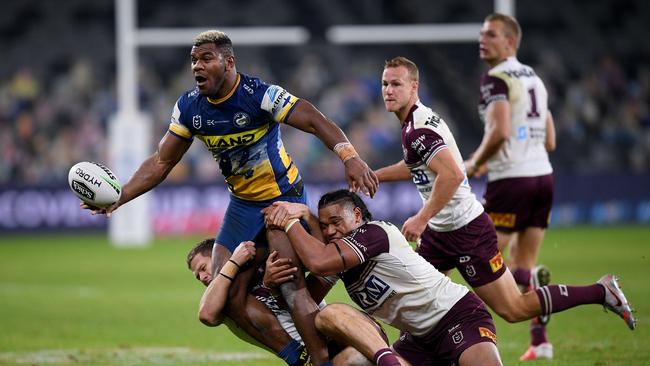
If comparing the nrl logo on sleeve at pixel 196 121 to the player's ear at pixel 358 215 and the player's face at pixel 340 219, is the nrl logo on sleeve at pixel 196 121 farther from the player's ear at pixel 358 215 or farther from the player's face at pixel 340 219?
the player's ear at pixel 358 215

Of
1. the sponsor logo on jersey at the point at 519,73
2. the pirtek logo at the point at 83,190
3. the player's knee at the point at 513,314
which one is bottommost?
the player's knee at the point at 513,314

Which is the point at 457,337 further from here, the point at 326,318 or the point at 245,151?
the point at 245,151

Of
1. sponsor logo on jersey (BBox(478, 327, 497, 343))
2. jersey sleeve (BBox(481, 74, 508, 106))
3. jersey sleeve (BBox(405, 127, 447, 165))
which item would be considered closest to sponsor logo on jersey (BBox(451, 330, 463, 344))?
sponsor logo on jersey (BBox(478, 327, 497, 343))

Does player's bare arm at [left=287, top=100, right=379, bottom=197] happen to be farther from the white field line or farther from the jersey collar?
the white field line

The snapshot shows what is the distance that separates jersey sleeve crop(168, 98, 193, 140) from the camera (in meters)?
7.51

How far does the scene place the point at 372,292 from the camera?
273 inches

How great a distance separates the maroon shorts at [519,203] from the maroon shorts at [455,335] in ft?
7.28

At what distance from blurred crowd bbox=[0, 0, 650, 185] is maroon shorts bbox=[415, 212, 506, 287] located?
1458 cm

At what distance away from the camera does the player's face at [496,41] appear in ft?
30.8

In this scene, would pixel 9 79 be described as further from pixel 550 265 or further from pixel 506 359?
pixel 506 359

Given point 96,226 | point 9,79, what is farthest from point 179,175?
point 9,79

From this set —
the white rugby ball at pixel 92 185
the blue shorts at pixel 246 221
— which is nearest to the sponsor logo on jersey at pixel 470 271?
the blue shorts at pixel 246 221

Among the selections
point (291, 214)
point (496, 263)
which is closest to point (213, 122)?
point (291, 214)

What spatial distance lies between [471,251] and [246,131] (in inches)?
75.1
